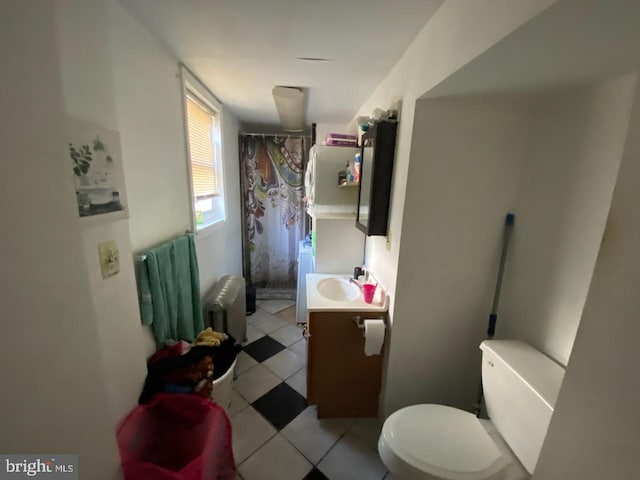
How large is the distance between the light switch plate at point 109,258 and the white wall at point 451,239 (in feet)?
4.06

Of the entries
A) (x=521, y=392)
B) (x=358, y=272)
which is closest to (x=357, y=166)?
(x=358, y=272)

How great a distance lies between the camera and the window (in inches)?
68.5

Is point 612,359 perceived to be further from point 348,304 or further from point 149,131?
point 149,131

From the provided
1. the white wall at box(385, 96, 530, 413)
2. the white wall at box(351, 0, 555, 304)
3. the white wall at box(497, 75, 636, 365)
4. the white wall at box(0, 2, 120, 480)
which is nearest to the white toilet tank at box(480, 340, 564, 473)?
the white wall at box(497, 75, 636, 365)

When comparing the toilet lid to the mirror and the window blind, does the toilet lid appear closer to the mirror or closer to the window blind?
the mirror

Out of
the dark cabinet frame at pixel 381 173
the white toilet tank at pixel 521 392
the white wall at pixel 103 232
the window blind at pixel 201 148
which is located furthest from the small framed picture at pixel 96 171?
the white toilet tank at pixel 521 392

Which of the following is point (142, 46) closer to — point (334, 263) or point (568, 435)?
point (334, 263)

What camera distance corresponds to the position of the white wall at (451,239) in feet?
3.84

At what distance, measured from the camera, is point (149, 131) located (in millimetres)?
1254

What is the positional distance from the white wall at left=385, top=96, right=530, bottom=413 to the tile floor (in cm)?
30

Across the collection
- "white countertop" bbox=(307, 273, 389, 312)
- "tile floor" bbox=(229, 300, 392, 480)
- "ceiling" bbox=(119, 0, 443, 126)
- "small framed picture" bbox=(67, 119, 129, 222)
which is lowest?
"tile floor" bbox=(229, 300, 392, 480)

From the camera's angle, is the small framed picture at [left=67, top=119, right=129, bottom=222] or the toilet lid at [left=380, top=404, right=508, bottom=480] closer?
the small framed picture at [left=67, top=119, right=129, bottom=222]

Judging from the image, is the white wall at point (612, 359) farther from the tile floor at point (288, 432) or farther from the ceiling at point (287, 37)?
the tile floor at point (288, 432)

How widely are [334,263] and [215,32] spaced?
1600mm
